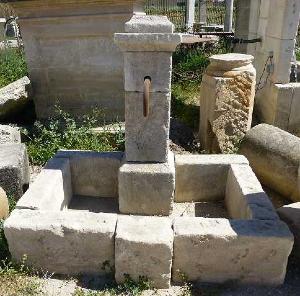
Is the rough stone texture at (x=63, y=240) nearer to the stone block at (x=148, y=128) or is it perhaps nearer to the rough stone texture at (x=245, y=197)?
the stone block at (x=148, y=128)

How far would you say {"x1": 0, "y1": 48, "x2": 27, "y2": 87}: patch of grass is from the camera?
7.51 meters

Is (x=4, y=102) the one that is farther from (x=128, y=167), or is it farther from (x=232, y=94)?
(x=232, y=94)

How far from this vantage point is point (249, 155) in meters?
4.71

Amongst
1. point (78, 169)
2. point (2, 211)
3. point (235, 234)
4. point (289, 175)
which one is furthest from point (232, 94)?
point (2, 211)

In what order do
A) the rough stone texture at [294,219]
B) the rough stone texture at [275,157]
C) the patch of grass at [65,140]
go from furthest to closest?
the patch of grass at [65,140] → the rough stone texture at [275,157] → the rough stone texture at [294,219]

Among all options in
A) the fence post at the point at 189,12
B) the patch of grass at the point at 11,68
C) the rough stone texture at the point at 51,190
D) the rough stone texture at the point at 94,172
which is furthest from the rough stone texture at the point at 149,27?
the fence post at the point at 189,12

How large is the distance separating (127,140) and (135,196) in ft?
1.78

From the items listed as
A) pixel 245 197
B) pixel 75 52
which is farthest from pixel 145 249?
pixel 75 52

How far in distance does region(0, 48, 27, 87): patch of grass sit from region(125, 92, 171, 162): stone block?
4.89 meters

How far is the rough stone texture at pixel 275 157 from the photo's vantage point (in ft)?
13.8

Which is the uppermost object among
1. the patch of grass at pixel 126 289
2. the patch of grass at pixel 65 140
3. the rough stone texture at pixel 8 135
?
the rough stone texture at pixel 8 135

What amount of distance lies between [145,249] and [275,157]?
8.03ft

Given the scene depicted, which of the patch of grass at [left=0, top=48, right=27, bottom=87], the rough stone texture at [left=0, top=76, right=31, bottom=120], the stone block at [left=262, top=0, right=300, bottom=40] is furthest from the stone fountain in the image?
the patch of grass at [left=0, top=48, right=27, bottom=87]

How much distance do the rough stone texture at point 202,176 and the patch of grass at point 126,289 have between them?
1303mm
